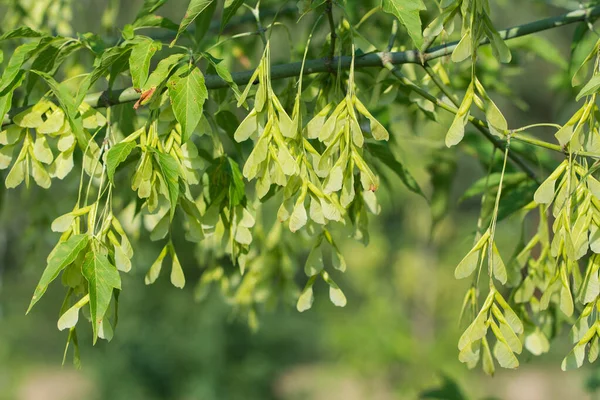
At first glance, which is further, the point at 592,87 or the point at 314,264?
the point at 314,264

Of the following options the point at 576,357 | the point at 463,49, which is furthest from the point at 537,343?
the point at 463,49

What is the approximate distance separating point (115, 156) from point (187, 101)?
0.10 metres

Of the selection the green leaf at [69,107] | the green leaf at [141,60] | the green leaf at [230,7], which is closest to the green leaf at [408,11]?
the green leaf at [230,7]

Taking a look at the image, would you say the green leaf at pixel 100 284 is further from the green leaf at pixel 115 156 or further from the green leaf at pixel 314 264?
the green leaf at pixel 314 264

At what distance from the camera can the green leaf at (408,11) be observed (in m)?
0.77

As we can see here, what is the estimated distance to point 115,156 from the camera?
2.49ft

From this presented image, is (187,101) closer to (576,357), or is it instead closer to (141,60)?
(141,60)

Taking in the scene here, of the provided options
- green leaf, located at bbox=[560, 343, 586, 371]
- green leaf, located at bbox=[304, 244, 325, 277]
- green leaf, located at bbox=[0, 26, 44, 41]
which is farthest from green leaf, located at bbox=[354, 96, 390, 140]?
green leaf, located at bbox=[0, 26, 44, 41]

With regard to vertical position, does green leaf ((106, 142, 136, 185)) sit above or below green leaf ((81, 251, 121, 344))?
above

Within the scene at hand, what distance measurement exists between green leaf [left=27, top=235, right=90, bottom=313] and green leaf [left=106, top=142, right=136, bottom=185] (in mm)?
73

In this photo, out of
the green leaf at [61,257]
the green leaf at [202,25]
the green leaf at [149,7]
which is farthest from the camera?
the green leaf at [202,25]

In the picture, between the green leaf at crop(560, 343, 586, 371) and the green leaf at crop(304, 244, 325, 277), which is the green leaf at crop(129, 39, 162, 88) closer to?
the green leaf at crop(304, 244, 325, 277)

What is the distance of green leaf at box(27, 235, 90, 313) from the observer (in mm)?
722

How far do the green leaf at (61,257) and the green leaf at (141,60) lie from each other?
7.3 inches
